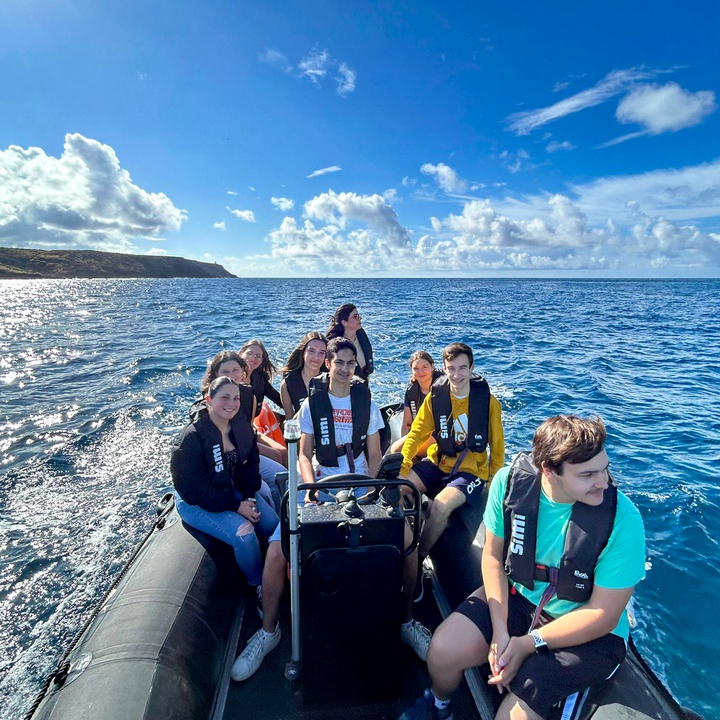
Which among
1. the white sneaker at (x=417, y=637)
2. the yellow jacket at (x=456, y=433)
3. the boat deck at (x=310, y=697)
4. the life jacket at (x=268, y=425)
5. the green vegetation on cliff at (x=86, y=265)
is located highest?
the green vegetation on cliff at (x=86, y=265)

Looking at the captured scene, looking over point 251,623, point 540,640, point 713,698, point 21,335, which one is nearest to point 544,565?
point 540,640

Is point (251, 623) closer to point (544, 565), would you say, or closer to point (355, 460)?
point (355, 460)

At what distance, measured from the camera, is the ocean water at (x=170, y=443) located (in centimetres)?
379

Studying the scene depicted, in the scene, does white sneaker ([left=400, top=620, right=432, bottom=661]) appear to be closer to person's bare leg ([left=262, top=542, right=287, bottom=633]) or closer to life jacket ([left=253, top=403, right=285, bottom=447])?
person's bare leg ([left=262, top=542, right=287, bottom=633])

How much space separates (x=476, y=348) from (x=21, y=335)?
20345 millimetres

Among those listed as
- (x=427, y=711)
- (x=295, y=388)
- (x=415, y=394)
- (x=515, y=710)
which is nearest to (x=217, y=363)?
(x=295, y=388)

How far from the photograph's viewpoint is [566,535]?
6.65ft

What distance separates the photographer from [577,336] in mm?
19000

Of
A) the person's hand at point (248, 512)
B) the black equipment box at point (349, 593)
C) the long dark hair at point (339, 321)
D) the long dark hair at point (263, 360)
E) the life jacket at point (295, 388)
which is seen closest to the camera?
the black equipment box at point (349, 593)

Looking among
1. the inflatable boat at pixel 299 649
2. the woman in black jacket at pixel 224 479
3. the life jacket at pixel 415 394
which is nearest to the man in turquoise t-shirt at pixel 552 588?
the inflatable boat at pixel 299 649

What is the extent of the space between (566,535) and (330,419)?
1.95 meters

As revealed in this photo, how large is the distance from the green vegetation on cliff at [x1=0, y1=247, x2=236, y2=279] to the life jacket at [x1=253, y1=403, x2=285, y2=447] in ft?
370

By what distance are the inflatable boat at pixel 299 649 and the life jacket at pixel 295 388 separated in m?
2.16

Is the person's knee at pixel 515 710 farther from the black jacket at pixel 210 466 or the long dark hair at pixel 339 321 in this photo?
the long dark hair at pixel 339 321
